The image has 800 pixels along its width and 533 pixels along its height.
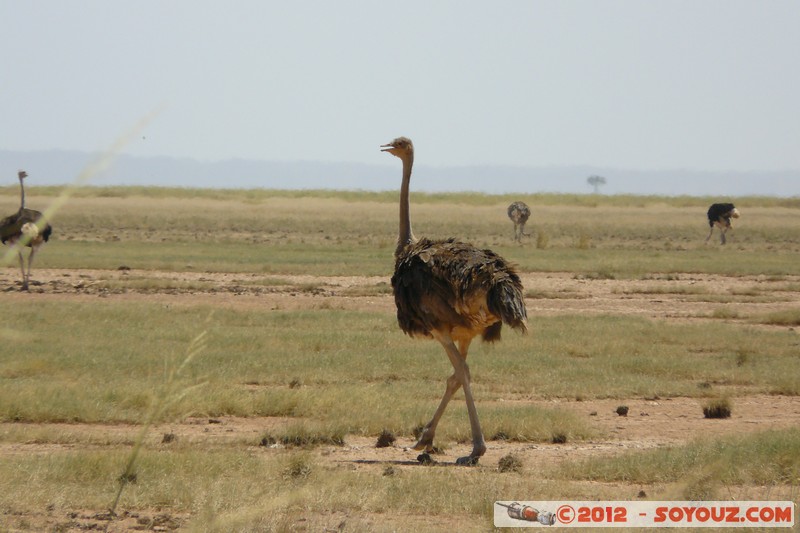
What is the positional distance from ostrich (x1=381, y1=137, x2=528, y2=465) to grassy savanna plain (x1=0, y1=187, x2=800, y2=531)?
731 millimetres

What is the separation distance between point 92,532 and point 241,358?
6.82 m

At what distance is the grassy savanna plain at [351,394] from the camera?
270 inches

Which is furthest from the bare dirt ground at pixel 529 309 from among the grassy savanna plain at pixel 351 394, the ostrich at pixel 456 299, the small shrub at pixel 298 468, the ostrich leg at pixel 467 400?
the ostrich at pixel 456 299

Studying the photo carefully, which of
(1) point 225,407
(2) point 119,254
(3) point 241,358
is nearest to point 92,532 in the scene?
(1) point 225,407

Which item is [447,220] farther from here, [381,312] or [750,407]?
[750,407]

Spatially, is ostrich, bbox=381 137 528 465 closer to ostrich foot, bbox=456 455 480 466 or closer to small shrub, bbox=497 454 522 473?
ostrich foot, bbox=456 455 480 466

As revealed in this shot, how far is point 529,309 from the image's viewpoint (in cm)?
1892

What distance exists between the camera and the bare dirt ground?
8.72 metres

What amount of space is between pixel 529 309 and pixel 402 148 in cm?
867

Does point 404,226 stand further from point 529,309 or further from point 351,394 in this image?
point 529,309

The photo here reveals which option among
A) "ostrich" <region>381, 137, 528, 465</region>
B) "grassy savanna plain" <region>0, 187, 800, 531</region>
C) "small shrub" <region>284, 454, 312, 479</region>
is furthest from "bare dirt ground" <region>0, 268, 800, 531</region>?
"ostrich" <region>381, 137, 528, 465</region>

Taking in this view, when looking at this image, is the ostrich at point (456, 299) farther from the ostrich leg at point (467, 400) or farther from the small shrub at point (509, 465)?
the small shrub at point (509, 465)

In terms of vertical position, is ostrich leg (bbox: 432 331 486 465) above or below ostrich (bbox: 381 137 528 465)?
below

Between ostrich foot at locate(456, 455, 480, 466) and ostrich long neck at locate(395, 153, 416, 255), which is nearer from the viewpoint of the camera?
ostrich foot at locate(456, 455, 480, 466)
